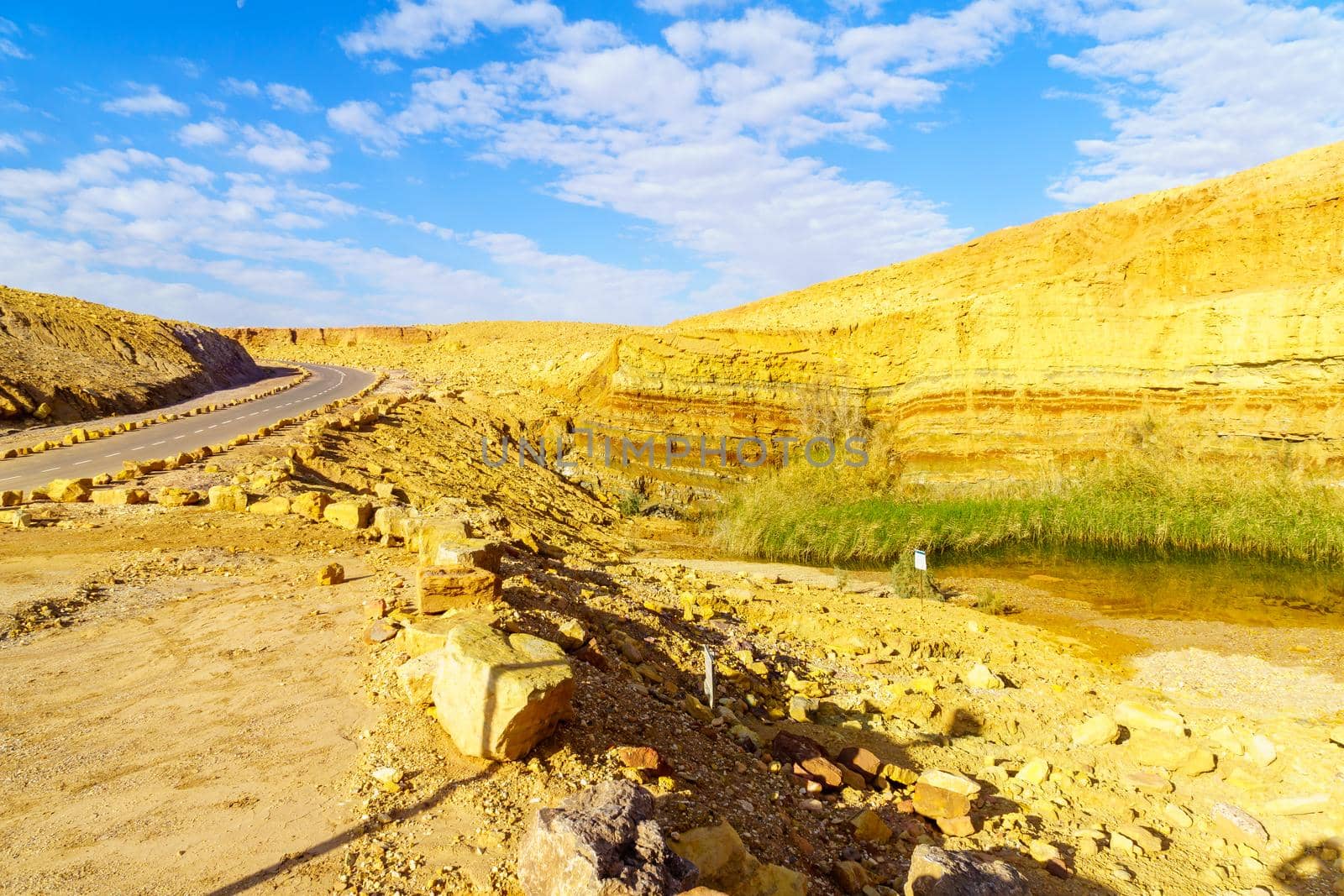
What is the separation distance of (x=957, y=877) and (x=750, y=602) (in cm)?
639

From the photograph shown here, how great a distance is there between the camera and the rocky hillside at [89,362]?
1894 cm

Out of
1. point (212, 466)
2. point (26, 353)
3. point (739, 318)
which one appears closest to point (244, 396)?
point (26, 353)

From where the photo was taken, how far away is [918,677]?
748 centimetres

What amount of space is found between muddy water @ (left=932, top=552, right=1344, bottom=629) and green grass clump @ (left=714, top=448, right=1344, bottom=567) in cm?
70

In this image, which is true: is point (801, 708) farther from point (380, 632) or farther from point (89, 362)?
point (89, 362)

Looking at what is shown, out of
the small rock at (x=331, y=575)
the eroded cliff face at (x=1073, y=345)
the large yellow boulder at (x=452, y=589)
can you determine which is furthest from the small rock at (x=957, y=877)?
the eroded cliff face at (x=1073, y=345)

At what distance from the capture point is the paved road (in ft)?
39.3

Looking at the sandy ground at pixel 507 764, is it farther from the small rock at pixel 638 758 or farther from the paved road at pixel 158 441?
the paved road at pixel 158 441

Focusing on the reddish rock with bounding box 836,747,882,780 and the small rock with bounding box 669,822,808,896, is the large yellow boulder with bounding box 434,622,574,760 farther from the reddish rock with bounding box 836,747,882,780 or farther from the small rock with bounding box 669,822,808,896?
the reddish rock with bounding box 836,747,882,780

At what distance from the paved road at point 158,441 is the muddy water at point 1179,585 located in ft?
51.8

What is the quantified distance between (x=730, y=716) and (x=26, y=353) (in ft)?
82.7

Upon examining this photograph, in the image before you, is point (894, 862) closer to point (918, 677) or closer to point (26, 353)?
point (918, 677)

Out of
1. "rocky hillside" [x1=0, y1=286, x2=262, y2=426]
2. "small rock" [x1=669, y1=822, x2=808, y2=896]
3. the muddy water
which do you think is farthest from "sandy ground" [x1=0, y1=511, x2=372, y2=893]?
"rocky hillside" [x1=0, y1=286, x2=262, y2=426]

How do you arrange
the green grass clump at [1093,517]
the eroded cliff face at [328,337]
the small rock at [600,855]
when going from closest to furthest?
1. the small rock at [600,855]
2. the green grass clump at [1093,517]
3. the eroded cliff face at [328,337]
